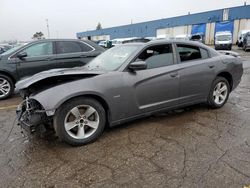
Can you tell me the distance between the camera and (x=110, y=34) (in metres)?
69.3

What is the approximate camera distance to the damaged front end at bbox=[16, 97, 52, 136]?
3.23 metres

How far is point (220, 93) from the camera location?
505 cm

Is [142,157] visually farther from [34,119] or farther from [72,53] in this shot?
[72,53]

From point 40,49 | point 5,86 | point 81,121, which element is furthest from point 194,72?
point 5,86

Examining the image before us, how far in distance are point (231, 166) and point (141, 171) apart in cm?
109

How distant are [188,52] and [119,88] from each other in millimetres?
1800

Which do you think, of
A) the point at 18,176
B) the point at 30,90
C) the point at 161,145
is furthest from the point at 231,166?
the point at 30,90

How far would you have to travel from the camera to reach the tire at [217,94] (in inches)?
191

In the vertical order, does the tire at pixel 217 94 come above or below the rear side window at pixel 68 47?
below

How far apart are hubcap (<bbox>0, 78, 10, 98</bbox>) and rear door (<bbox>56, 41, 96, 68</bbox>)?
5.01 feet

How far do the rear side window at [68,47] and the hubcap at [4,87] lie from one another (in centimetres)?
170

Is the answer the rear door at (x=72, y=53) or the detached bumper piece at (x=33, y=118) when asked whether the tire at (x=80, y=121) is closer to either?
the detached bumper piece at (x=33, y=118)

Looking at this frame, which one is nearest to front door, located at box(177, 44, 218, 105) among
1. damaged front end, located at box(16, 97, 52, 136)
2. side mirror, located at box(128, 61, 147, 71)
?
side mirror, located at box(128, 61, 147, 71)

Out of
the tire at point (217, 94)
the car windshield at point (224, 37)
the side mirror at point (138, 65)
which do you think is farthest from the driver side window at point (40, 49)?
the car windshield at point (224, 37)
